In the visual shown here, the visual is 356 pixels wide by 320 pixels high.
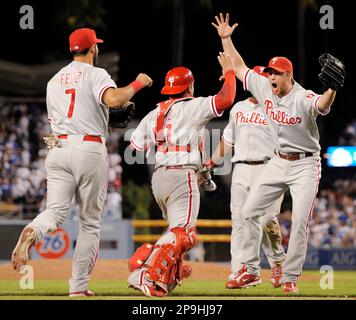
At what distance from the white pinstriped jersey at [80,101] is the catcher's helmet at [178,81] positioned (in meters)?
0.72

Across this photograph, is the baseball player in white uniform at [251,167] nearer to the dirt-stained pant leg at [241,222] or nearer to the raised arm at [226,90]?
the dirt-stained pant leg at [241,222]

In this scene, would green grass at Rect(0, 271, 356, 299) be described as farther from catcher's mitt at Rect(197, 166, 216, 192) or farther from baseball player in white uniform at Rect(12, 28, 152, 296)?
catcher's mitt at Rect(197, 166, 216, 192)

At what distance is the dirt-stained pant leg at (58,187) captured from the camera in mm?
8266

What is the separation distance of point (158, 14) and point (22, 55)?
5.59m

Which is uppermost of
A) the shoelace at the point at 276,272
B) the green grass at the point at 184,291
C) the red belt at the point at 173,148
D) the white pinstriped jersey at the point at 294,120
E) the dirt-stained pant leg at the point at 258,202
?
the white pinstriped jersey at the point at 294,120

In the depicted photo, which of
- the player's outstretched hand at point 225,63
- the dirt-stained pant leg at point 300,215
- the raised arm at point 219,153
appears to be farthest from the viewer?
the raised arm at point 219,153

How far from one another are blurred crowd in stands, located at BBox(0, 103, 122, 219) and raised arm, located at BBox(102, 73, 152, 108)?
1039cm

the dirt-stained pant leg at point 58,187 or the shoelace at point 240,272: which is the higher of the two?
the dirt-stained pant leg at point 58,187

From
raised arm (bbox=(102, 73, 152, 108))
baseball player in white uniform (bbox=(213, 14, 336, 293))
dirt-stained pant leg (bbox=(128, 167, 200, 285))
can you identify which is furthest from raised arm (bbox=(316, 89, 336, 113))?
raised arm (bbox=(102, 73, 152, 108))

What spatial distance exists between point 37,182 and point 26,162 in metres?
0.63

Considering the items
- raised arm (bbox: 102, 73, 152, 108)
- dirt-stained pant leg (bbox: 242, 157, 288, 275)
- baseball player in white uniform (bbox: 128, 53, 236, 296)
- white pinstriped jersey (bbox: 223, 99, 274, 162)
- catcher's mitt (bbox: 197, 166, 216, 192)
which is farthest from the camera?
white pinstriped jersey (bbox: 223, 99, 274, 162)

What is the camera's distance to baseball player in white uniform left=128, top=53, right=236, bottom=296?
837cm

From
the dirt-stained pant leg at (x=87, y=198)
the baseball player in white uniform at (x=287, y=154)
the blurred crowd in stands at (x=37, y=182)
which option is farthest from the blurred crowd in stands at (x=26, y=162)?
the dirt-stained pant leg at (x=87, y=198)

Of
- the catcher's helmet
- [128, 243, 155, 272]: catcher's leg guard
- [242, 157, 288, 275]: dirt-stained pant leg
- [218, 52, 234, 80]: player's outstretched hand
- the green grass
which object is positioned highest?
[218, 52, 234, 80]: player's outstretched hand
